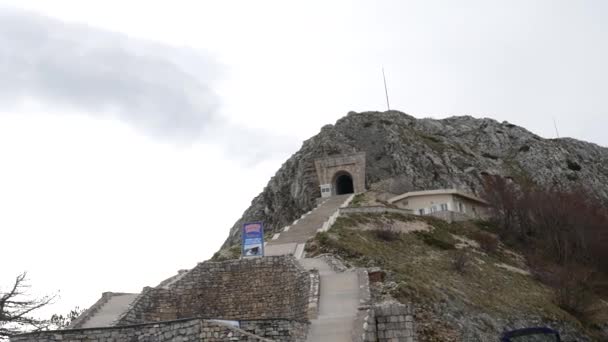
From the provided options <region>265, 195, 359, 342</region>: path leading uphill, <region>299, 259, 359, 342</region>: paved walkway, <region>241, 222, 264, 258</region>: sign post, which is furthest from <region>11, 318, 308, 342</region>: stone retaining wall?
<region>241, 222, 264, 258</region>: sign post

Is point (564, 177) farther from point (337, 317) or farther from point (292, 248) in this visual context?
point (337, 317)

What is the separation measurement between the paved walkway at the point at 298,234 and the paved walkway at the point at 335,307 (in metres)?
6.52

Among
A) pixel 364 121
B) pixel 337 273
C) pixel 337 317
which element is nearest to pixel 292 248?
pixel 337 273

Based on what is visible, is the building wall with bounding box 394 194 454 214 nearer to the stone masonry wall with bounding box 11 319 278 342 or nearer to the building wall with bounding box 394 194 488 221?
the building wall with bounding box 394 194 488 221

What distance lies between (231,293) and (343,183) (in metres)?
41.6

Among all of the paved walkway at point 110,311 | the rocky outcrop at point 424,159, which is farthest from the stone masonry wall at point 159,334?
the rocky outcrop at point 424,159

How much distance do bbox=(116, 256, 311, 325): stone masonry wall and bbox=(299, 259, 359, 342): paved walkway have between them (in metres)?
0.90

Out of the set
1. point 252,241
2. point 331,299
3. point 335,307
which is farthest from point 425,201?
point 335,307

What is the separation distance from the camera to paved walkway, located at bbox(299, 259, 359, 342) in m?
15.9

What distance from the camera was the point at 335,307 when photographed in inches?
722

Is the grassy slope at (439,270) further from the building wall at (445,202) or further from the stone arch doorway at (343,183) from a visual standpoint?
the stone arch doorway at (343,183)

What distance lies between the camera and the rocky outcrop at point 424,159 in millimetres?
63062

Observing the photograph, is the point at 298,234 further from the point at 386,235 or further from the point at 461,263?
the point at 461,263

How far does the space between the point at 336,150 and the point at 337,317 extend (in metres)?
51.6
